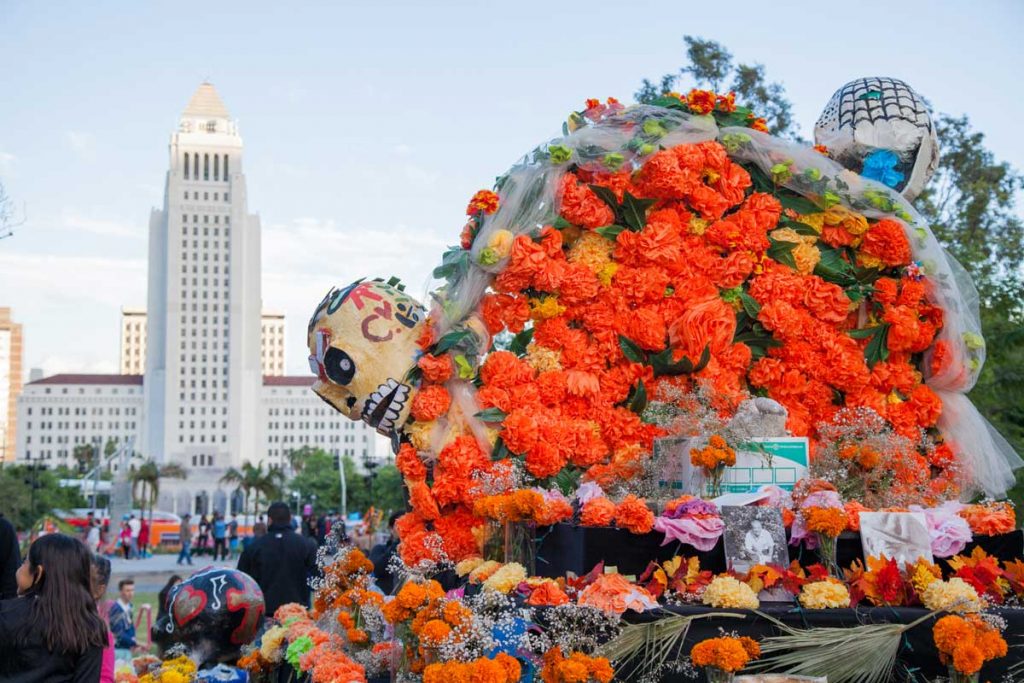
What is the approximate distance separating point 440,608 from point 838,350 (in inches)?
140

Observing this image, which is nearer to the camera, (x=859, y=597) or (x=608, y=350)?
(x=859, y=597)

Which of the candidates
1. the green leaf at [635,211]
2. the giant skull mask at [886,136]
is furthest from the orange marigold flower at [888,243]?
the green leaf at [635,211]

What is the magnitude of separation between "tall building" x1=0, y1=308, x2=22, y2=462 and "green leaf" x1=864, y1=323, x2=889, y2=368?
107 m

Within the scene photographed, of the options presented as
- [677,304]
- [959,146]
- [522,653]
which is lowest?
[522,653]

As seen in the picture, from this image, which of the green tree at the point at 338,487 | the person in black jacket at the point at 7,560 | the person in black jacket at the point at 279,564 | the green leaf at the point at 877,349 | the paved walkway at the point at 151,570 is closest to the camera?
the person in black jacket at the point at 7,560

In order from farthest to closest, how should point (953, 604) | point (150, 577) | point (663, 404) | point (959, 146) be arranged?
point (150, 577) < point (959, 146) < point (663, 404) < point (953, 604)

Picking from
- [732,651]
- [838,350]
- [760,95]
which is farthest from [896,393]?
[760,95]

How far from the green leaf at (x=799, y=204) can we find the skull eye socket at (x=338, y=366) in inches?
120

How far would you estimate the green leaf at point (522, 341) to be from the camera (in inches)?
292

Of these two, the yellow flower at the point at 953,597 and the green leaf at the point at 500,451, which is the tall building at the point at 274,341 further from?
the yellow flower at the point at 953,597

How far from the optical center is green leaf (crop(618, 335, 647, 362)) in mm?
7164

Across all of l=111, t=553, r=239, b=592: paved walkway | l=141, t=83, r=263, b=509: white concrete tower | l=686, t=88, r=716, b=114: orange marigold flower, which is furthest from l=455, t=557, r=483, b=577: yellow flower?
l=141, t=83, r=263, b=509: white concrete tower

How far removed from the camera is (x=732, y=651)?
175 inches

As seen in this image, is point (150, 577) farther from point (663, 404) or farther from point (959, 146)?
point (663, 404)
